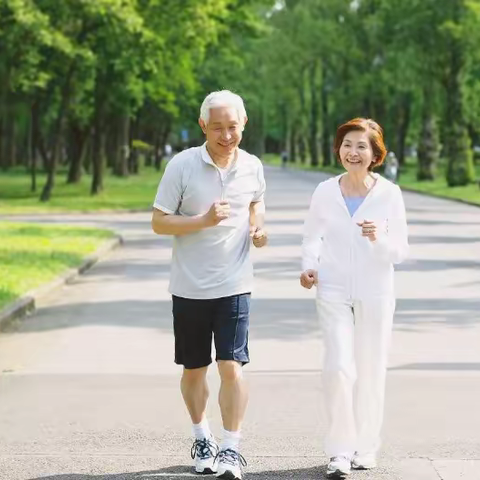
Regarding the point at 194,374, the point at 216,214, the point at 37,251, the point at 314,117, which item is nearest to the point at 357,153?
the point at 216,214

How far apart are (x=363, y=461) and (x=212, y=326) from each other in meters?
0.96

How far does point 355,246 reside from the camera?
6.53m

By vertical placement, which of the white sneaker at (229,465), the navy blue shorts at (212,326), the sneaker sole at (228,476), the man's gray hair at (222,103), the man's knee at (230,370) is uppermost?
the man's gray hair at (222,103)

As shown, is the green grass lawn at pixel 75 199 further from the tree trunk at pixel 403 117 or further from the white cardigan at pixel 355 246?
the white cardigan at pixel 355 246

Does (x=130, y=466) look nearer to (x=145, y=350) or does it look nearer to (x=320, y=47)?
(x=145, y=350)

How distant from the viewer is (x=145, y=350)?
A: 11242 millimetres

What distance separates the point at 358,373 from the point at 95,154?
38.9 metres

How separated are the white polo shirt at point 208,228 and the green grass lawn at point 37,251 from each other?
22.9 ft

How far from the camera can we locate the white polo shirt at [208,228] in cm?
645

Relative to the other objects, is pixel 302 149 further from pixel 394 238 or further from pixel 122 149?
pixel 394 238

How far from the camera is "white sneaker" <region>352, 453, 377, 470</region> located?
21.8ft

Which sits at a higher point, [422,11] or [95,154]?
[422,11]

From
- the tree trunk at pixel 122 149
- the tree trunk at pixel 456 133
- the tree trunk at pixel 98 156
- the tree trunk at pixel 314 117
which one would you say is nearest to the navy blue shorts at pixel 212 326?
the tree trunk at pixel 98 156

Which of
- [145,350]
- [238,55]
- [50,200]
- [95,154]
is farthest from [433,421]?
[238,55]
